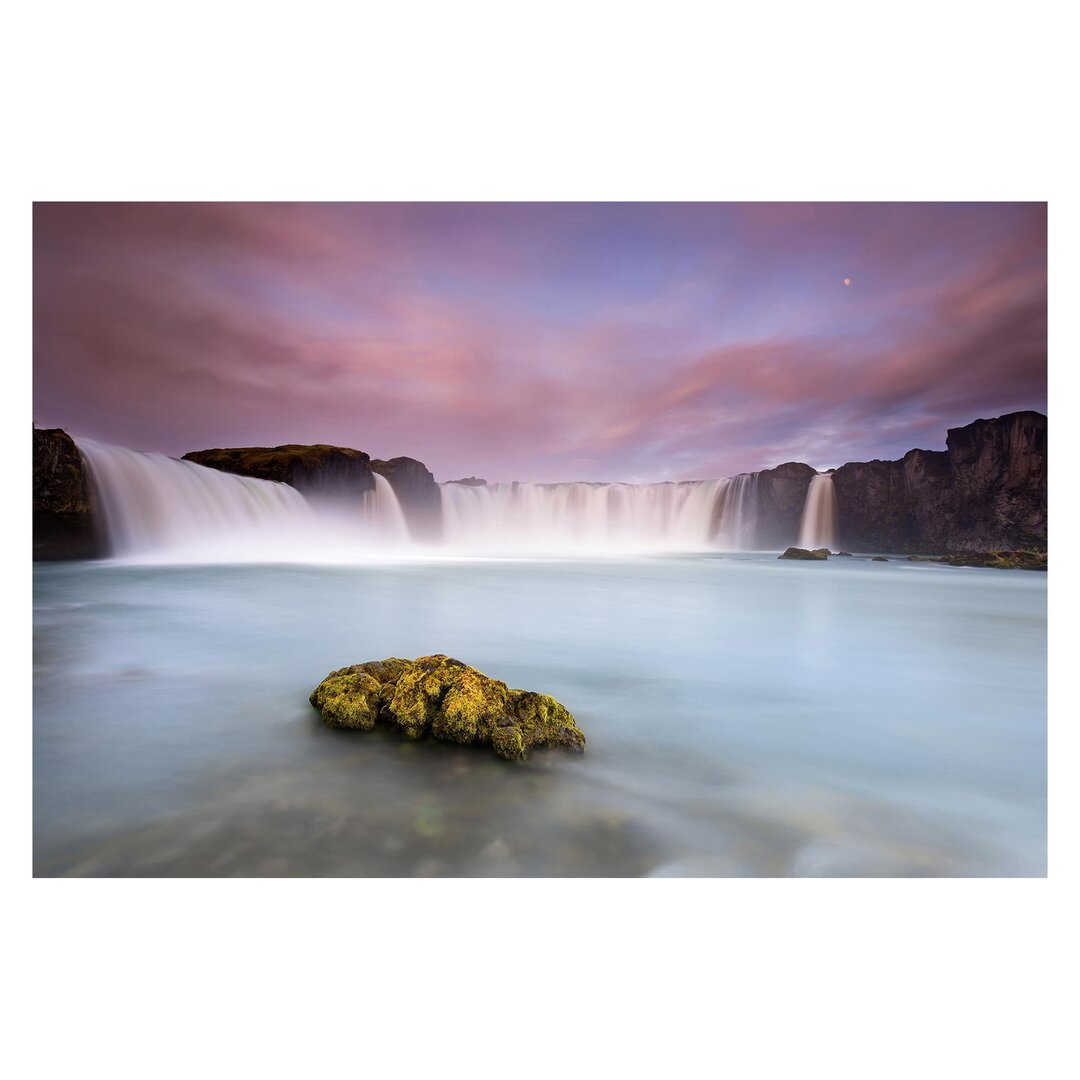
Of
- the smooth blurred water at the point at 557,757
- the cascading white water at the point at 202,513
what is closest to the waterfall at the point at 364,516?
the cascading white water at the point at 202,513

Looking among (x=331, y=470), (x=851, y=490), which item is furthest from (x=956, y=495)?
(x=331, y=470)

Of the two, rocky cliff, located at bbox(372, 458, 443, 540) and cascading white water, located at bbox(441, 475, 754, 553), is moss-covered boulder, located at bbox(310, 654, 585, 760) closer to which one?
rocky cliff, located at bbox(372, 458, 443, 540)

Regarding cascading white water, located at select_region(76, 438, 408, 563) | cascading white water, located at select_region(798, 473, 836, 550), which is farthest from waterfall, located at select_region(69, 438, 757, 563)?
cascading white water, located at select_region(798, 473, 836, 550)

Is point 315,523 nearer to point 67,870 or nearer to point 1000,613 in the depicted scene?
point 67,870

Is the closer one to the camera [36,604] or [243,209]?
[243,209]
